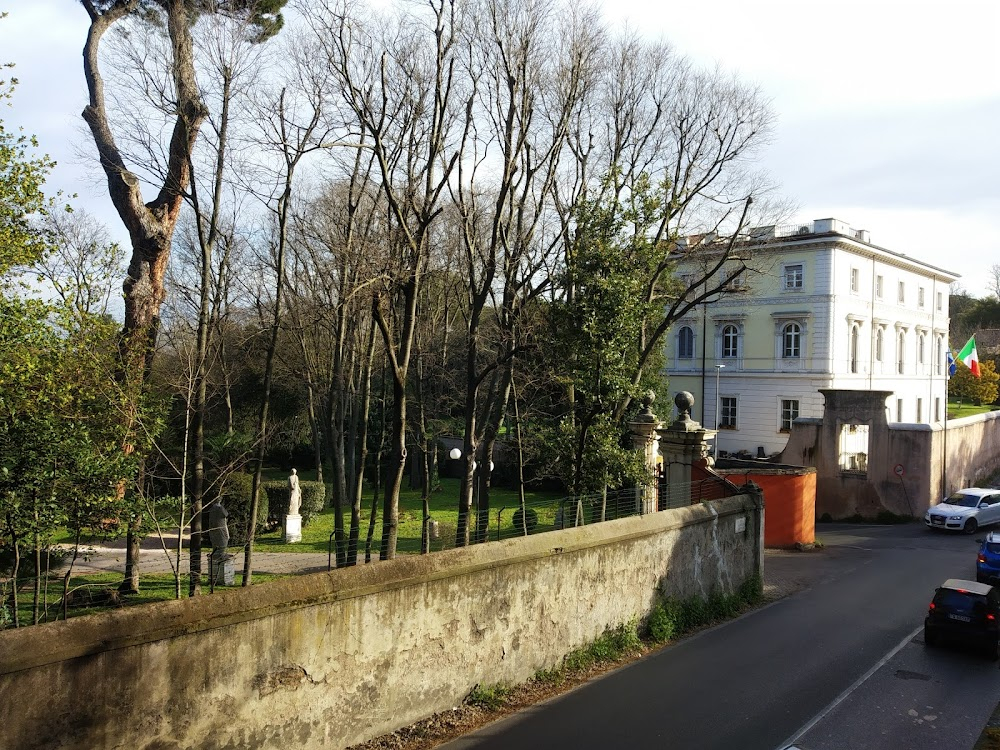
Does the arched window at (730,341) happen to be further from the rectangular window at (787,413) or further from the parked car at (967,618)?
the parked car at (967,618)

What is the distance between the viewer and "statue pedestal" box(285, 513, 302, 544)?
2250 cm

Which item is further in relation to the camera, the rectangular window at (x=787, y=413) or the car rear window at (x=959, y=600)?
the rectangular window at (x=787, y=413)

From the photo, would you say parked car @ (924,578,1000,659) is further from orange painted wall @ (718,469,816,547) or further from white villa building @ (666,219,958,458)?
white villa building @ (666,219,958,458)


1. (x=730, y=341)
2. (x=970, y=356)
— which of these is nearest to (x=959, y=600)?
(x=970, y=356)

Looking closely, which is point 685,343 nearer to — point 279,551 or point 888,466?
point 888,466

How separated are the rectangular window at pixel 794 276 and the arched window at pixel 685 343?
21.6ft

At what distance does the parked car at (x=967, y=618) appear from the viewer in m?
12.5

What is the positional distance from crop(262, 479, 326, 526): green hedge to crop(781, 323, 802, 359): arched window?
25590 millimetres

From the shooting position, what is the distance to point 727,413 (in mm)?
42281

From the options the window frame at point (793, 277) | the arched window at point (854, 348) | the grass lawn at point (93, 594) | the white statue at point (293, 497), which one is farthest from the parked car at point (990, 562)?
the arched window at point (854, 348)

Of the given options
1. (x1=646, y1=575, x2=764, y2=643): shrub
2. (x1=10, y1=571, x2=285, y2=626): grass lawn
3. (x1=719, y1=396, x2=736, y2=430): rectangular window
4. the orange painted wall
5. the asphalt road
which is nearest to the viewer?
the asphalt road

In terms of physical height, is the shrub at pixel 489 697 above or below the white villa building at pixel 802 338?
below

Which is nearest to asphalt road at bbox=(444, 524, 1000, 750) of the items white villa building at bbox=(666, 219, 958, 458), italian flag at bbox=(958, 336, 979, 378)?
italian flag at bbox=(958, 336, 979, 378)

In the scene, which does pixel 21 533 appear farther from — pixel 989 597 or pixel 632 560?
pixel 989 597
